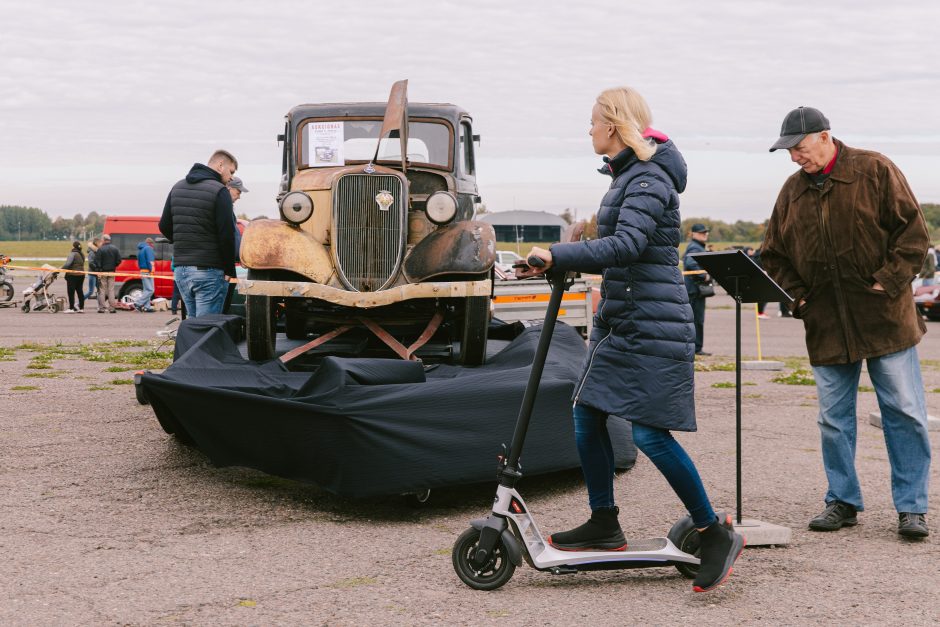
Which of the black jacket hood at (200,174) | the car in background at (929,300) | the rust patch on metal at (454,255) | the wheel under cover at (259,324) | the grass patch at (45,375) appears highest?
the black jacket hood at (200,174)

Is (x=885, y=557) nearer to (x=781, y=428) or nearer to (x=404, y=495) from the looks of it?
(x=404, y=495)

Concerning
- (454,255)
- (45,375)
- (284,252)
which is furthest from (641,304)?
(45,375)

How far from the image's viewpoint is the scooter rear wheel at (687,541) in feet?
14.2

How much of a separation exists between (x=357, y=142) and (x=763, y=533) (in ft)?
17.8

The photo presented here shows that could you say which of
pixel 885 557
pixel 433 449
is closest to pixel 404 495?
pixel 433 449

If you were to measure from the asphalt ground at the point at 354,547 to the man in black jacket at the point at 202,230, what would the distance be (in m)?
1.26

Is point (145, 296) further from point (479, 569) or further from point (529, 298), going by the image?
point (479, 569)

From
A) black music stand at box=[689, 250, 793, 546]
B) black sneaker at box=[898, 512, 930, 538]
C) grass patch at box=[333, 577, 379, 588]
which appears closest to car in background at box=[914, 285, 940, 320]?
black sneaker at box=[898, 512, 930, 538]

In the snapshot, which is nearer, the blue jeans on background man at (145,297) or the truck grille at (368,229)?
the truck grille at (368,229)

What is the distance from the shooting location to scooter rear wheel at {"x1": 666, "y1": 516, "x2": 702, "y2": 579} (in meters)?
4.34

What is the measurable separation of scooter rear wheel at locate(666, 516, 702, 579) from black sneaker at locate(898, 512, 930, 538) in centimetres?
130

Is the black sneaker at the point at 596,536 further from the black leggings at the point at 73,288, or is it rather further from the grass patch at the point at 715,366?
the black leggings at the point at 73,288

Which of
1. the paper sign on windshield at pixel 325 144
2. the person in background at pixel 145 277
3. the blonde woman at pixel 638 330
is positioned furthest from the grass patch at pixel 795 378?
the person in background at pixel 145 277

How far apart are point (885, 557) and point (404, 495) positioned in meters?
2.40
